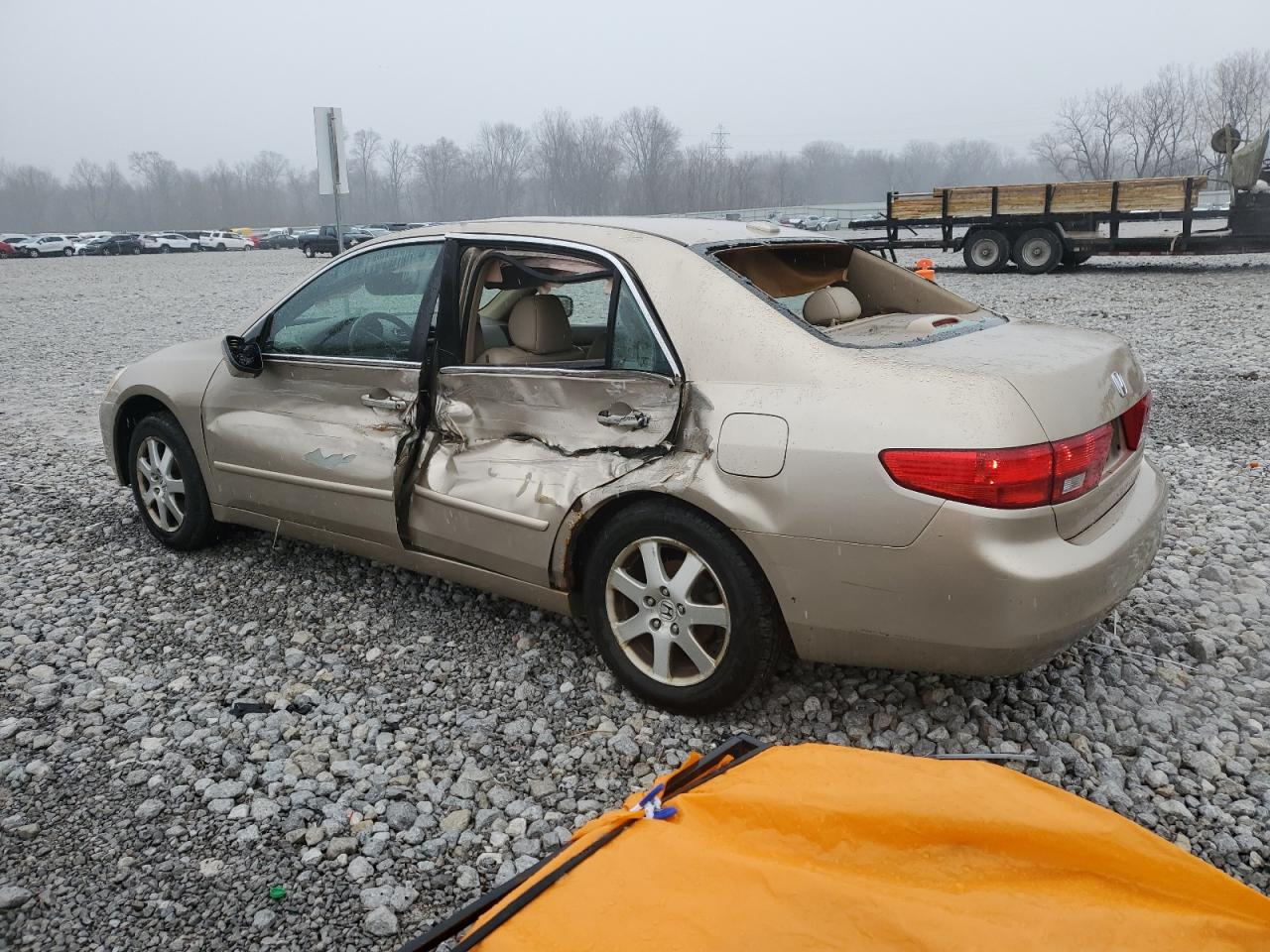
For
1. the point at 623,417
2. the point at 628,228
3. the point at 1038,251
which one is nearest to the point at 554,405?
the point at 623,417

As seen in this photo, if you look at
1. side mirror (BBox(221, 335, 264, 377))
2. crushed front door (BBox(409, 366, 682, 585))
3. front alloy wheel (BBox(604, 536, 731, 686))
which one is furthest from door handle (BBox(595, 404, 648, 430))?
side mirror (BBox(221, 335, 264, 377))

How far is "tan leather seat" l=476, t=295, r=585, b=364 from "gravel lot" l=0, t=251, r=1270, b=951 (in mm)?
1091

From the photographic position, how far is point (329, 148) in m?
9.48

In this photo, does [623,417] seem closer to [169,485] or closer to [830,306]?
[830,306]

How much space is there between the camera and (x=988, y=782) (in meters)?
1.87

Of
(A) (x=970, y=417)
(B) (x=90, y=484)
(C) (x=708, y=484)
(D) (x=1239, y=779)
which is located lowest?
(D) (x=1239, y=779)

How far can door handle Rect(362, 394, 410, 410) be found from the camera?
3869 mm

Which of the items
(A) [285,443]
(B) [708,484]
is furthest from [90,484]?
(B) [708,484]

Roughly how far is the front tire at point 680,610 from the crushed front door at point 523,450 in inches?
7.9

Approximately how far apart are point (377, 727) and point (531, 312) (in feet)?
5.33

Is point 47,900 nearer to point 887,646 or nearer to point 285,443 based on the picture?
point 285,443

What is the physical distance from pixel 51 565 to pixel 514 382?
2.90 meters

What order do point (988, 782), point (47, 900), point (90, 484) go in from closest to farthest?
point (988, 782) → point (47, 900) → point (90, 484)

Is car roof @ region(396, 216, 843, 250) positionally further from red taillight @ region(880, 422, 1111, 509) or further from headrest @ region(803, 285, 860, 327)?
red taillight @ region(880, 422, 1111, 509)
